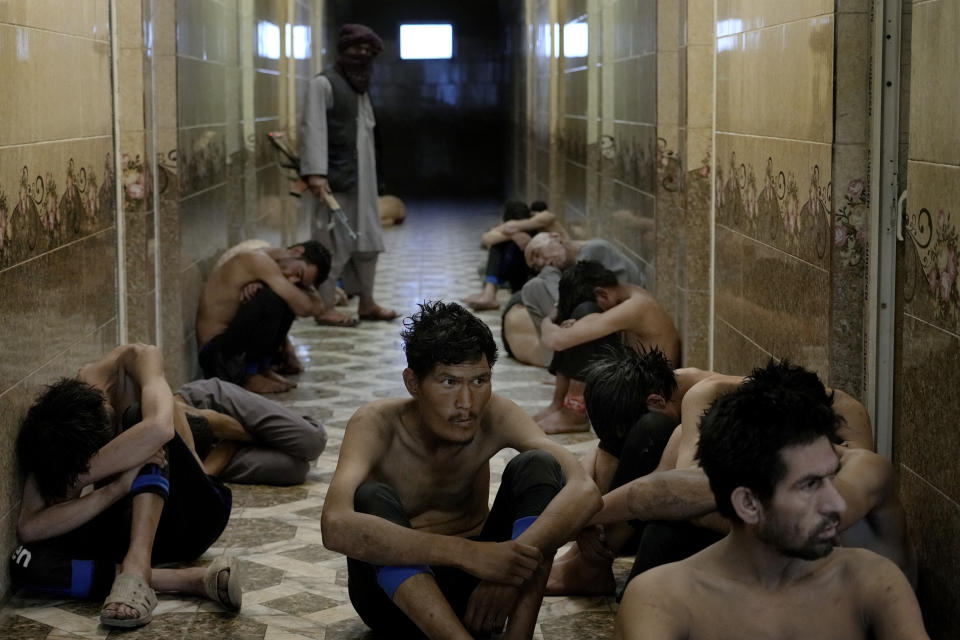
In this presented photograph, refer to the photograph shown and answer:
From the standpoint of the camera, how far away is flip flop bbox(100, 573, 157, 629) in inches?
167

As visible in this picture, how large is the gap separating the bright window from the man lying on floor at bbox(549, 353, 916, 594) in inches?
800

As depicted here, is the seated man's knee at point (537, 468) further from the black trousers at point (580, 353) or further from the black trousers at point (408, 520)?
the black trousers at point (580, 353)

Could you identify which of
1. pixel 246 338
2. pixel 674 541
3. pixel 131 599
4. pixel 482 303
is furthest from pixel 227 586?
pixel 482 303

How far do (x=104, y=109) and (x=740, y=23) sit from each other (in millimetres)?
2669

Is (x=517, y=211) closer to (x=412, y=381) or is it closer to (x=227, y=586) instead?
(x=227, y=586)

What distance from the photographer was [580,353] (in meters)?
6.96

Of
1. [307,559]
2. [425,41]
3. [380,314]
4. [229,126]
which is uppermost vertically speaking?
[425,41]

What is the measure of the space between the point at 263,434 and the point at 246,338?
6.38ft

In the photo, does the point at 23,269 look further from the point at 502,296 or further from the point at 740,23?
the point at 502,296

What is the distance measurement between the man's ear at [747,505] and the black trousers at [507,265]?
Result: 27.8ft

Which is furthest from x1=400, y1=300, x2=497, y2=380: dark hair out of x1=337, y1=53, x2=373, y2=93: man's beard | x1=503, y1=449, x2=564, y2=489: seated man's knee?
x1=337, y1=53, x2=373, y2=93: man's beard

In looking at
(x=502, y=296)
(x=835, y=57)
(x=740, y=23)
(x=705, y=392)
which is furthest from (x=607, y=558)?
(x=502, y=296)

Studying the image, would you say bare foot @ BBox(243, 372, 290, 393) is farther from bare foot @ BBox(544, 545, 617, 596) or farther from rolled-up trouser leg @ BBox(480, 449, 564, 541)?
rolled-up trouser leg @ BBox(480, 449, 564, 541)

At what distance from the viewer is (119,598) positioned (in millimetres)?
4254
